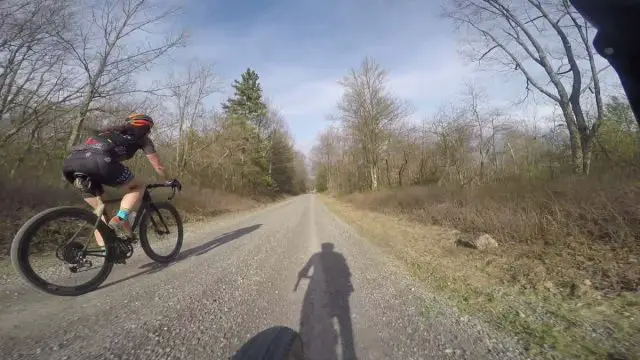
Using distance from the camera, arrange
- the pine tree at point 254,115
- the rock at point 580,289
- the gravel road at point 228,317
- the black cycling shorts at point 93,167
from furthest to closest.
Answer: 1. the pine tree at point 254,115
2. the rock at point 580,289
3. the black cycling shorts at point 93,167
4. the gravel road at point 228,317

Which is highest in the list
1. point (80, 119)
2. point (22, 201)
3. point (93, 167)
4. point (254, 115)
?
point (254, 115)

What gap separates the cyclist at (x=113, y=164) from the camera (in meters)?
2.64

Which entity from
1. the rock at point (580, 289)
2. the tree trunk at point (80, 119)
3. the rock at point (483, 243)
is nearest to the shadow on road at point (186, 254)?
the rock at point (580, 289)

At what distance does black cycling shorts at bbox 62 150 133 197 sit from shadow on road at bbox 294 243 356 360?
219cm

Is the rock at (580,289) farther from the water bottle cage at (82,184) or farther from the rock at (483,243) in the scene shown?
the water bottle cage at (82,184)

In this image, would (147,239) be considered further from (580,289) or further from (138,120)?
(580,289)

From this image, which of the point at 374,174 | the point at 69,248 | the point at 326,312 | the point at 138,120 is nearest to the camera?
the point at 326,312

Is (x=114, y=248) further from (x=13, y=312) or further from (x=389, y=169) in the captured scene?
(x=389, y=169)

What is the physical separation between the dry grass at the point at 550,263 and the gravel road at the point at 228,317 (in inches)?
17.5

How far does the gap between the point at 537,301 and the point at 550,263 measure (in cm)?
167

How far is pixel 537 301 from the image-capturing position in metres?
2.72

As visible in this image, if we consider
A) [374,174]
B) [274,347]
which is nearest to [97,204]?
[274,347]

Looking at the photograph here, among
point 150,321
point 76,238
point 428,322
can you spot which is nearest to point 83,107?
point 76,238

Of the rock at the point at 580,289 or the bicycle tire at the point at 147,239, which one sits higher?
the bicycle tire at the point at 147,239
